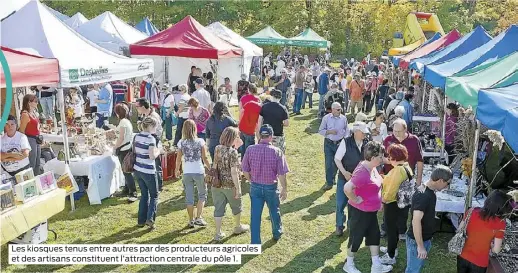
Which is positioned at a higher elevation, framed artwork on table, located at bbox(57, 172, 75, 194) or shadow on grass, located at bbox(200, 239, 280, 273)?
framed artwork on table, located at bbox(57, 172, 75, 194)

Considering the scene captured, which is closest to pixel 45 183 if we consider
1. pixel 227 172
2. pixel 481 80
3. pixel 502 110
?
pixel 227 172

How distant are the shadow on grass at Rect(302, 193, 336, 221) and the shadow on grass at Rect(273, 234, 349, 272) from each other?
699 mm

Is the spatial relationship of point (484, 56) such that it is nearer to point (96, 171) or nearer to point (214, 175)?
point (214, 175)

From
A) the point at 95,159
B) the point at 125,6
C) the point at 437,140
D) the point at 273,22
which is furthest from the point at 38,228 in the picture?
the point at 125,6

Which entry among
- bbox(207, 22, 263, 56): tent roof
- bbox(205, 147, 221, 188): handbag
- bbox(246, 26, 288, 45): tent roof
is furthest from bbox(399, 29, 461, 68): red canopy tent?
bbox(246, 26, 288, 45): tent roof

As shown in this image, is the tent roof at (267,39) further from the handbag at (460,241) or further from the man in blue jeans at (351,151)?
the handbag at (460,241)

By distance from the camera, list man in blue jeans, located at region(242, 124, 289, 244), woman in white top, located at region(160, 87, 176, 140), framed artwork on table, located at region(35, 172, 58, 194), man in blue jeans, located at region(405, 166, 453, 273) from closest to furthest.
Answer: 1. man in blue jeans, located at region(405, 166, 453, 273)
2. man in blue jeans, located at region(242, 124, 289, 244)
3. framed artwork on table, located at region(35, 172, 58, 194)
4. woman in white top, located at region(160, 87, 176, 140)

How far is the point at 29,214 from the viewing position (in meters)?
5.06

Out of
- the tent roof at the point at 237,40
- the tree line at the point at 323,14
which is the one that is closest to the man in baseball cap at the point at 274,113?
the tent roof at the point at 237,40

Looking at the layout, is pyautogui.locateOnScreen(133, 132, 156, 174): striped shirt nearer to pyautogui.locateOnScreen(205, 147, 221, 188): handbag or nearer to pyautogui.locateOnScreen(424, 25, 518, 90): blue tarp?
pyautogui.locateOnScreen(205, 147, 221, 188): handbag

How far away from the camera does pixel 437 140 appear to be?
8312 millimetres

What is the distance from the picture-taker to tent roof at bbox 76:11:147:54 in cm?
1605

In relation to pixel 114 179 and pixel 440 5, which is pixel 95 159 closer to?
pixel 114 179

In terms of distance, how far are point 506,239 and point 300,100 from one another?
1120cm
